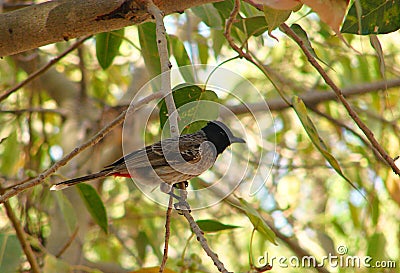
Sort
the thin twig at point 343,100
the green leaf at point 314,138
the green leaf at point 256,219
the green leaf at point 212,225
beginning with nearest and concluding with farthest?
the thin twig at point 343,100
the green leaf at point 314,138
the green leaf at point 256,219
the green leaf at point 212,225

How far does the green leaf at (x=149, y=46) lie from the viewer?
2.57 meters

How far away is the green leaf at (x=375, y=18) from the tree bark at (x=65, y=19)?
44 cm

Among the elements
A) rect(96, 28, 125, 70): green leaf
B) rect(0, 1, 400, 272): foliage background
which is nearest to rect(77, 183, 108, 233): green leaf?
rect(0, 1, 400, 272): foliage background

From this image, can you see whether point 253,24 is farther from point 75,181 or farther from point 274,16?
point 75,181

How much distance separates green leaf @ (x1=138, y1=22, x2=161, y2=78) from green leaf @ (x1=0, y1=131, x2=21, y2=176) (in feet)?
4.47

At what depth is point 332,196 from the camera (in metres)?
4.86

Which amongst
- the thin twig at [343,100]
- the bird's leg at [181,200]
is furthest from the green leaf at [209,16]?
the bird's leg at [181,200]

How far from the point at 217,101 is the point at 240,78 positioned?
11 cm

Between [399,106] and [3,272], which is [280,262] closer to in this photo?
[399,106]

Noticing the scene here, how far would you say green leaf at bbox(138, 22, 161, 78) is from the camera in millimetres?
2572

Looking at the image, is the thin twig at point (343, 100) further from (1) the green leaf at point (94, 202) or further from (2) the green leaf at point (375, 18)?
(1) the green leaf at point (94, 202)
